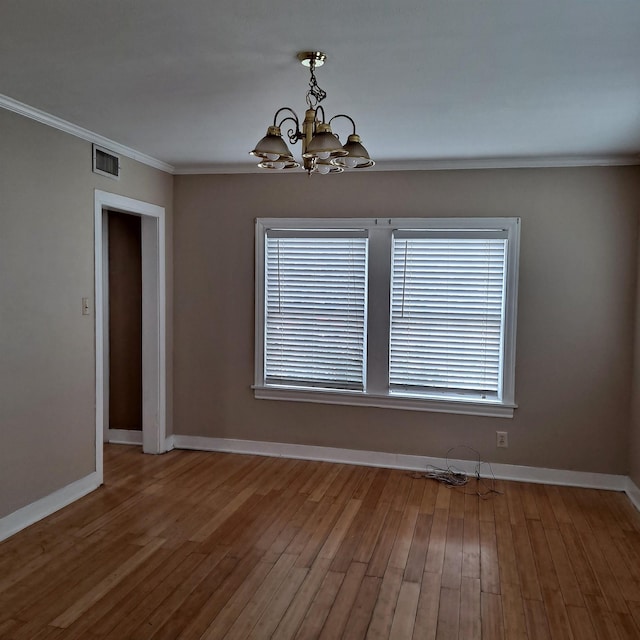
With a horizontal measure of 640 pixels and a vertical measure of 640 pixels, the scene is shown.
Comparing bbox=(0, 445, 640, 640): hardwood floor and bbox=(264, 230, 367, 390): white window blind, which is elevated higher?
bbox=(264, 230, 367, 390): white window blind

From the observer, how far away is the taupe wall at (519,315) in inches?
173

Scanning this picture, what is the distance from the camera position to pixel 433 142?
159 inches

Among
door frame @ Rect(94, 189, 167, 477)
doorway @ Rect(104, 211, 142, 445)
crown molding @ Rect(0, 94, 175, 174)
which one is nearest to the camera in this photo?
crown molding @ Rect(0, 94, 175, 174)

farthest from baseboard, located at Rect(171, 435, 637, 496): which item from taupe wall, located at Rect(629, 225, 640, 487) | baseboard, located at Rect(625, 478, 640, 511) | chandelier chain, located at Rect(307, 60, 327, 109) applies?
chandelier chain, located at Rect(307, 60, 327, 109)

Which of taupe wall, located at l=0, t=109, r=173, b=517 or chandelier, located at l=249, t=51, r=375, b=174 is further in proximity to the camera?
taupe wall, located at l=0, t=109, r=173, b=517

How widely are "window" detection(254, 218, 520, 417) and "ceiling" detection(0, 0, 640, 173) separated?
90cm

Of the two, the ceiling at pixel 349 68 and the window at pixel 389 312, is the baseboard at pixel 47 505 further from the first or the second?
the ceiling at pixel 349 68

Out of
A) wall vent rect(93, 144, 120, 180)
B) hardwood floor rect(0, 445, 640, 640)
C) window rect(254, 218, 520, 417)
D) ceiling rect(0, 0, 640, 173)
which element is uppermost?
ceiling rect(0, 0, 640, 173)

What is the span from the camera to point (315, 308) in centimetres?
501

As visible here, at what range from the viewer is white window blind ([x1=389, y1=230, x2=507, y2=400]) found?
4.61m

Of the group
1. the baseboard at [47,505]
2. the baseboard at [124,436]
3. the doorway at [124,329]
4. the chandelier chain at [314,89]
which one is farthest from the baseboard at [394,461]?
the chandelier chain at [314,89]

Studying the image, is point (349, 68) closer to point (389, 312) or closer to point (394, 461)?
point (389, 312)

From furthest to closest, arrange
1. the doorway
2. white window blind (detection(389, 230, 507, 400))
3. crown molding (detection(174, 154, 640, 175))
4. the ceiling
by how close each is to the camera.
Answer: the doorway, white window blind (detection(389, 230, 507, 400)), crown molding (detection(174, 154, 640, 175)), the ceiling

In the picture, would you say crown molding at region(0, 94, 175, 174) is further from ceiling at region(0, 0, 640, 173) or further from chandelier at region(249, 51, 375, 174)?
chandelier at region(249, 51, 375, 174)
